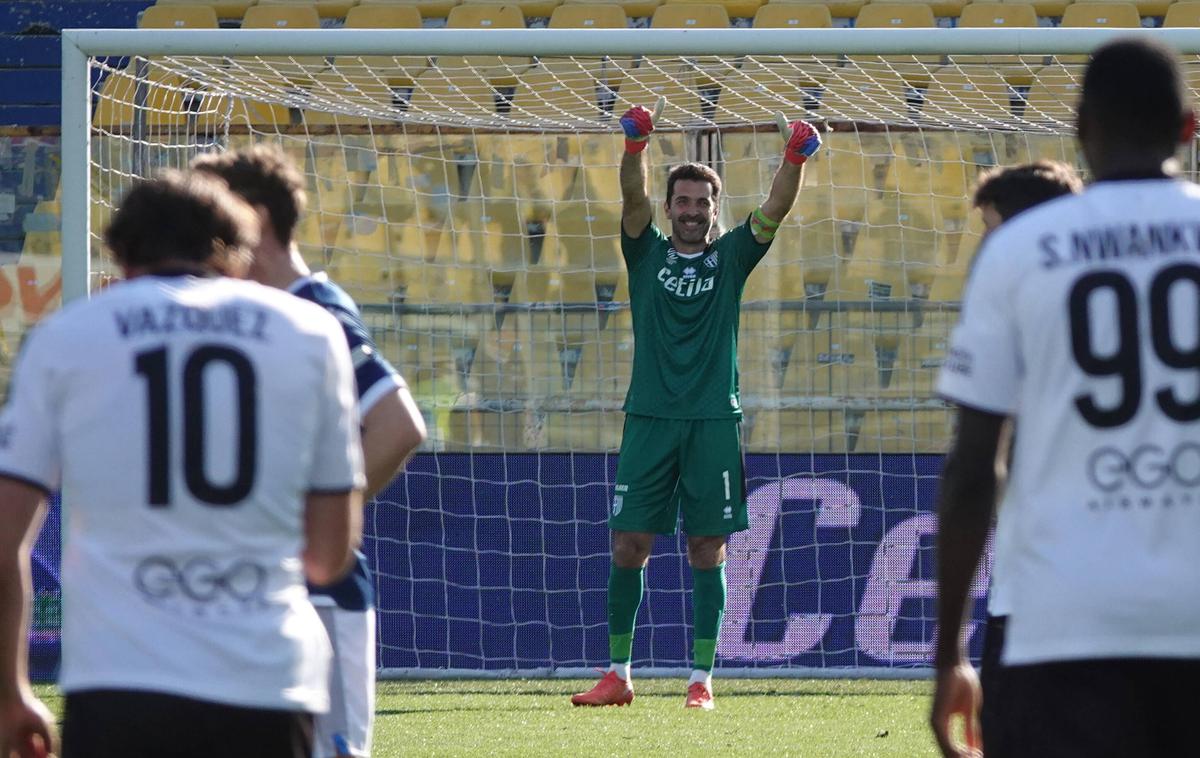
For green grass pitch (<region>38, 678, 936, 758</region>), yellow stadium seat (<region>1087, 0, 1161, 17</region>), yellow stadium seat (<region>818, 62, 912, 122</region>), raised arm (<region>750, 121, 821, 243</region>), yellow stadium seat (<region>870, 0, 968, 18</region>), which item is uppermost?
yellow stadium seat (<region>870, 0, 968, 18</region>)

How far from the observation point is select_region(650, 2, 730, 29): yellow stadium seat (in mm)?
11430

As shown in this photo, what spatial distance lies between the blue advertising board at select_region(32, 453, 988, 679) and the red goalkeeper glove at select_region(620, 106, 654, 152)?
2184 millimetres

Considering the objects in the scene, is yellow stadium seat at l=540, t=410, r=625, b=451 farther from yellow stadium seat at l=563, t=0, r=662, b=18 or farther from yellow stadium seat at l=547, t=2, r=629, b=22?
yellow stadium seat at l=563, t=0, r=662, b=18

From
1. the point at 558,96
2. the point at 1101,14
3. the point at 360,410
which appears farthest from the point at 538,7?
the point at 360,410

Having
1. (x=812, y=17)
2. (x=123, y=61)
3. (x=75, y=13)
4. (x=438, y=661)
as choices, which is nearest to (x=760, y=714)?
(x=438, y=661)

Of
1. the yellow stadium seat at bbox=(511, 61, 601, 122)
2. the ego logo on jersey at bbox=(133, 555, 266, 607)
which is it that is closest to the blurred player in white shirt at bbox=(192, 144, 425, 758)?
the ego logo on jersey at bbox=(133, 555, 266, 607)

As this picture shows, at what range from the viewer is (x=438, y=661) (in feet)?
27.0

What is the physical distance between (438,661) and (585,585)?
80 centimetres

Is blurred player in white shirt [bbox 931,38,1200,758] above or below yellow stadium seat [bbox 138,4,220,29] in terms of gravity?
below

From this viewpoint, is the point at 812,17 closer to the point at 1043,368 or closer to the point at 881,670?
the point at 881,670

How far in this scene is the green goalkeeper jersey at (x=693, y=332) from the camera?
22.2 feet

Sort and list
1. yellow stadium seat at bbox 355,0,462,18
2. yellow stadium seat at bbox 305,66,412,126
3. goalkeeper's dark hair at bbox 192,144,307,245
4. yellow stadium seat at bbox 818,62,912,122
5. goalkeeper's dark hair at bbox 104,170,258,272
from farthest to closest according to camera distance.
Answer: yellow stadium seat at bbox 355,0,462,18
yellow stadium seat at bbox 305,66,412,126
yellow stadium seat at bbox 818,62,912,122
goalkeeper's dark hair at bbox 192,144,307,245
goalkeeper's dark hair at bbox 104,170,258,272

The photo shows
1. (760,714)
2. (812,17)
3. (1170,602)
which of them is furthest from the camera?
(812,17)

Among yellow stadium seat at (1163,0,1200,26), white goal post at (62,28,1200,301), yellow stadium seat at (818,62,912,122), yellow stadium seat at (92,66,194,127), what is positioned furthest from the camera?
yellow stadium seat at (1163,0,1200,26)
